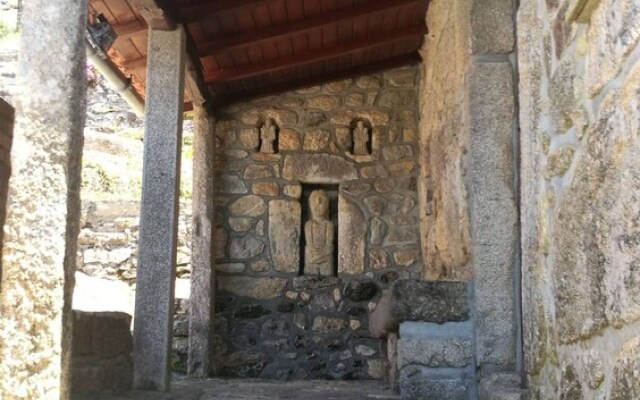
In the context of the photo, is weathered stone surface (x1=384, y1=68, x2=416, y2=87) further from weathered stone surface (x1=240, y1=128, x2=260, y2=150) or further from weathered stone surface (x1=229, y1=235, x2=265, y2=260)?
weathered stone surface (x1=229, y1=235, x2=265, y2=260)

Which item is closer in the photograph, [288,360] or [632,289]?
[632,289]

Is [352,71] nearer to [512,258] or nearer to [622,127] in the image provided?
[512,258]

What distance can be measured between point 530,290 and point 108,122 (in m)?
9.14

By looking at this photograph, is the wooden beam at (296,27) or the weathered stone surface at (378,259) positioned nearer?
the wooden beam at (296,27)

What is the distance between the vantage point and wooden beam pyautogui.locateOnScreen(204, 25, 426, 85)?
6.05 metres

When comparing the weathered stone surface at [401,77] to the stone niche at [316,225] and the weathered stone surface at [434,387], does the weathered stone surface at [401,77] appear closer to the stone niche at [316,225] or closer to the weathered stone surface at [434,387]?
the stone niche at [316,225]

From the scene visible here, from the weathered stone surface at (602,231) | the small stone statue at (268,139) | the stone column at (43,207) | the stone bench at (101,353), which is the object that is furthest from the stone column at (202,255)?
the weathered stone surface at (602,231)

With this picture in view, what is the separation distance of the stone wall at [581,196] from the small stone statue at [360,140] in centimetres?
420

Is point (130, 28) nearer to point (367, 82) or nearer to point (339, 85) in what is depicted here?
point (339, 85)

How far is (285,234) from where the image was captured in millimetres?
6734

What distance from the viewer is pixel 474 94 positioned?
13.1 ft

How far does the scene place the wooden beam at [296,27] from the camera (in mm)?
5512

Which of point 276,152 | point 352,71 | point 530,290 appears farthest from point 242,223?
point 530,290

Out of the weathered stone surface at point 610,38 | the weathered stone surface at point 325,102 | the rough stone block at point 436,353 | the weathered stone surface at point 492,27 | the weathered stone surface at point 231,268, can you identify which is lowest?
the rough stone block at point 436,353
